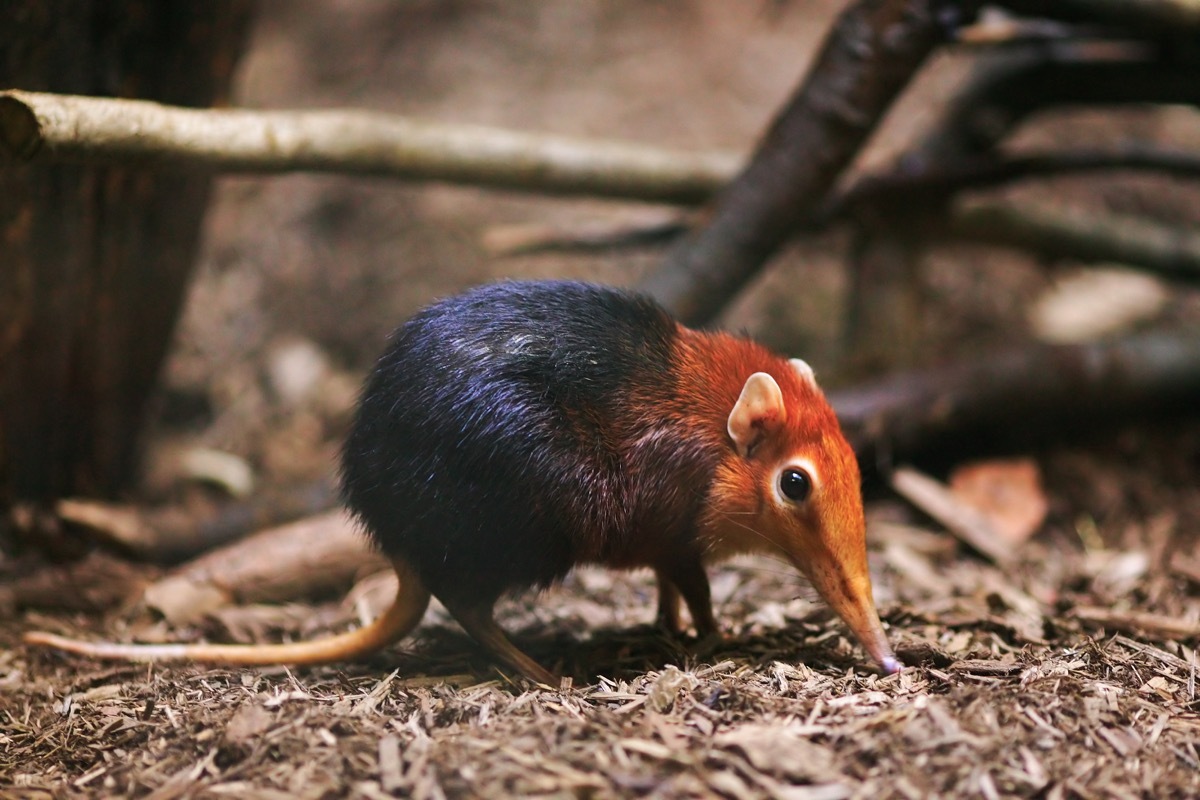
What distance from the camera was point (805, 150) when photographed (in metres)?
5.14

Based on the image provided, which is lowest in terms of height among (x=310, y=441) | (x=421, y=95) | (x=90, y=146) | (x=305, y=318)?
(x=310, y=441)

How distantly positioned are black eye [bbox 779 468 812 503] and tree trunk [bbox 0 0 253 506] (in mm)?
3463

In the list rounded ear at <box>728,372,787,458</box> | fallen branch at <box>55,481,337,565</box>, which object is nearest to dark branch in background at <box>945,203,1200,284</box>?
rounded ear at <box>728,372,787,458</box>

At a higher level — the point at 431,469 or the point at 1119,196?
the point at 1119,196

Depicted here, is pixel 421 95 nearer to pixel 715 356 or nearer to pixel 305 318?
pixel 305 318

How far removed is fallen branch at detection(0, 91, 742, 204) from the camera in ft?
11.4

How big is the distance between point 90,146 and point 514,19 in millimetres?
7013

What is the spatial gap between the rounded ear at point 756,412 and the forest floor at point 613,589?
84cm

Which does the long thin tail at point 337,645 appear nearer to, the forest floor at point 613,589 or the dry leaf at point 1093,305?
the forest floor at point 613,589

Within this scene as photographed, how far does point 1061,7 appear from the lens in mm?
4816

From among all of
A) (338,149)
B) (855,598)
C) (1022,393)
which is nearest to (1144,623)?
(855,598)

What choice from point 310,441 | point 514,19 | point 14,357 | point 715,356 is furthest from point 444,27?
point 715,356

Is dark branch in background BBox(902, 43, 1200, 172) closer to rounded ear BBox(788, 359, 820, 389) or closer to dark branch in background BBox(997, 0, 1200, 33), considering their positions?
dark branch in background BBox(997, 0, 1200, 33)

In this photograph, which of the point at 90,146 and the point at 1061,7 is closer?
the point at 90,146
